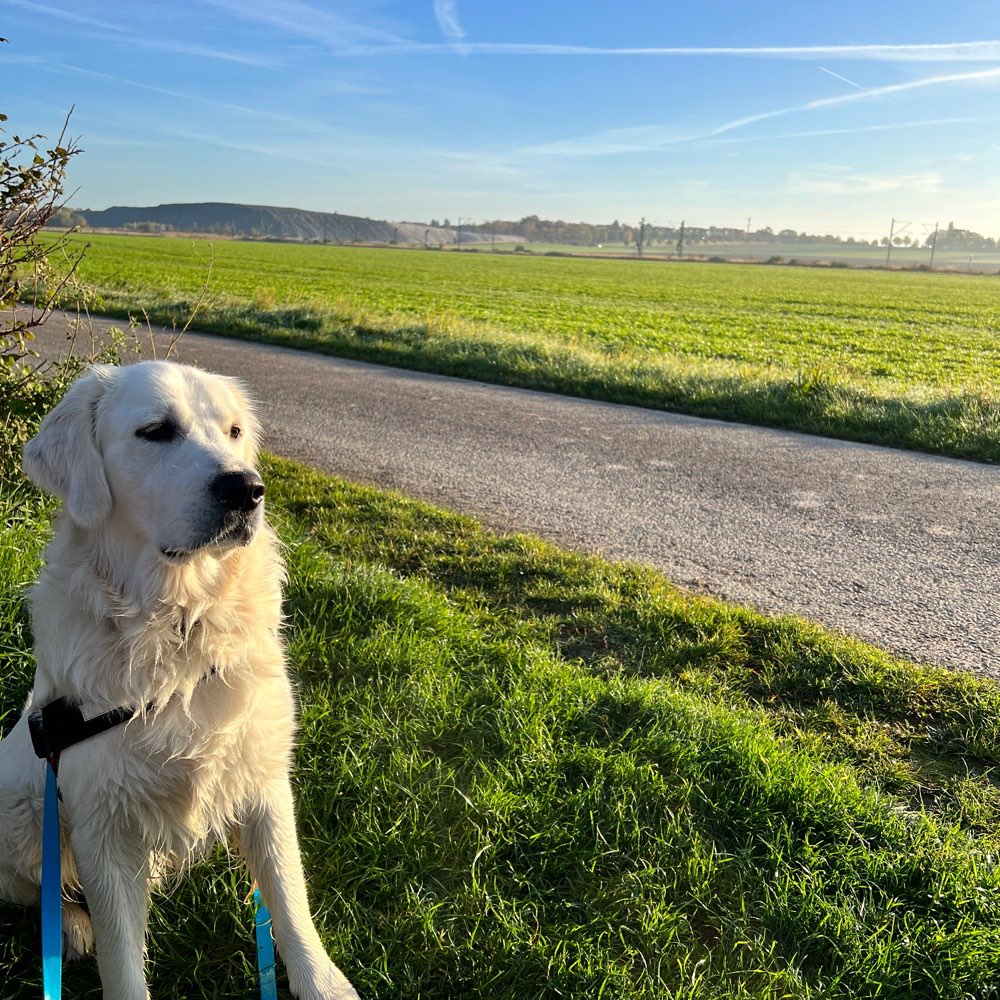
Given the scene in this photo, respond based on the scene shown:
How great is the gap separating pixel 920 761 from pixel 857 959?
1265 mm

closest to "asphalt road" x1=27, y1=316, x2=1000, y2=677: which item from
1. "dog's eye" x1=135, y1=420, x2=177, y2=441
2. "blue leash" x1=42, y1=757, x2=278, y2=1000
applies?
"blue leash" x1=42, y1=757, x2=278, y2=1000

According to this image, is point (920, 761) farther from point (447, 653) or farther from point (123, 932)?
point (123, 932)

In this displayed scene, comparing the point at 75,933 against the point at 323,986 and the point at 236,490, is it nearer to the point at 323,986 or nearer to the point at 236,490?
the point at 323,986

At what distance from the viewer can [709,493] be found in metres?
6.74

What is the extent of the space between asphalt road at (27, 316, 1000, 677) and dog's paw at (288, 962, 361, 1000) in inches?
129

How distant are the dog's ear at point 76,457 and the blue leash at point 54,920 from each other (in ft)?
2.40

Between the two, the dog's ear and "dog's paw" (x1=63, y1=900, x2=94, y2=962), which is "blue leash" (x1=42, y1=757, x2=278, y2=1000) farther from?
the dog's ear

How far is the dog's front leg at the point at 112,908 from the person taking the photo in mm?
2080

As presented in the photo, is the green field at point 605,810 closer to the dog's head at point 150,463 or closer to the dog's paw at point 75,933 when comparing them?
the dog's paw at point 75,933

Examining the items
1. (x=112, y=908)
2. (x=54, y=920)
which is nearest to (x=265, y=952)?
(x=112, y=908)

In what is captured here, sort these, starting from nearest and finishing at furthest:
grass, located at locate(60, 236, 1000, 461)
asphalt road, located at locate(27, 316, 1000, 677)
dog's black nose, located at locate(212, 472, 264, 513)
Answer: dog's black nose, located at locate(212, 472, 264, 513)
asphalt road, located at locate(27, 316, 1000, 677)
grass, located at locate(60, 236, 1000, 461)

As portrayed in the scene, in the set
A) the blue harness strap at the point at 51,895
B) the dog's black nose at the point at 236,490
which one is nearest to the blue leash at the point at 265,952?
the blue harness strap at the point at 51,895

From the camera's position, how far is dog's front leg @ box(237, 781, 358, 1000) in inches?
87.9

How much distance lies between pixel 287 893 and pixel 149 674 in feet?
2.56
